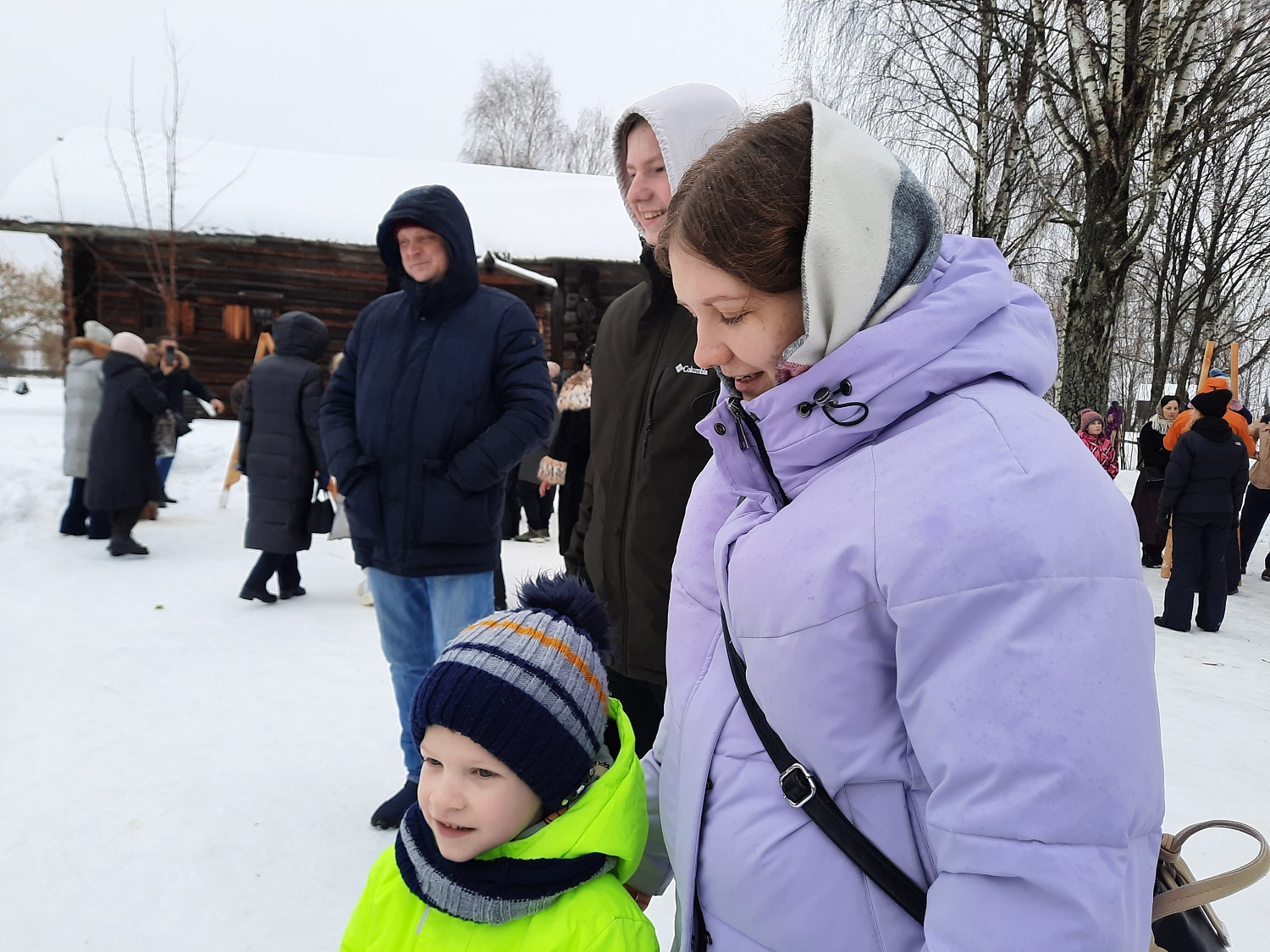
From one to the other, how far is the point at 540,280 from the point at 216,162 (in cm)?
739

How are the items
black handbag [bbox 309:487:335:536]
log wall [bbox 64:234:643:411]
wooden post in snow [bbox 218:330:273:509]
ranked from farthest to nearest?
log wall [bbox 64:234:643:411]
wooden post in snow [bbox 218:330:273:509]
black handbag [bbox 309:487:335:536]

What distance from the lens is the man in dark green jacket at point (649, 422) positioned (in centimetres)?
192

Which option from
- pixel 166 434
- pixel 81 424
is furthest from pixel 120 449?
pixel 166 434

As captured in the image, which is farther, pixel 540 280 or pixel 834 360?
pixel 540 280

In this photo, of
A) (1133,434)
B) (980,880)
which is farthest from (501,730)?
(1133,434)

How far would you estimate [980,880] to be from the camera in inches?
28.1

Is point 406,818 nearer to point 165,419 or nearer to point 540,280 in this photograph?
point 165,419

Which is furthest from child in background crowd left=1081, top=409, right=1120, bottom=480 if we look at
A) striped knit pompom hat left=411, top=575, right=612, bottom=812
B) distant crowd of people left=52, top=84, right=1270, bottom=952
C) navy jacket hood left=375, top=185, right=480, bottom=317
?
striped knit pompom hat left=411, top=575, right=612, bottom=812

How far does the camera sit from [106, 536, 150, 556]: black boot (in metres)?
6.57

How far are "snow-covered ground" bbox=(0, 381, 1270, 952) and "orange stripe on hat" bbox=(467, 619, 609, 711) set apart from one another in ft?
4.19

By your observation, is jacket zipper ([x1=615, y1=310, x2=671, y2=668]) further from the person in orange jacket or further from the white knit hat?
the person in orange jacket

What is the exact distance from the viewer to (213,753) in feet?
10.9

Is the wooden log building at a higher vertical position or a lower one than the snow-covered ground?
higher

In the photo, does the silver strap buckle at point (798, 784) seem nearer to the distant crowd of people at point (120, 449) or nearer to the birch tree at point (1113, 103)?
the distant crowd of people at point (120, 449)
